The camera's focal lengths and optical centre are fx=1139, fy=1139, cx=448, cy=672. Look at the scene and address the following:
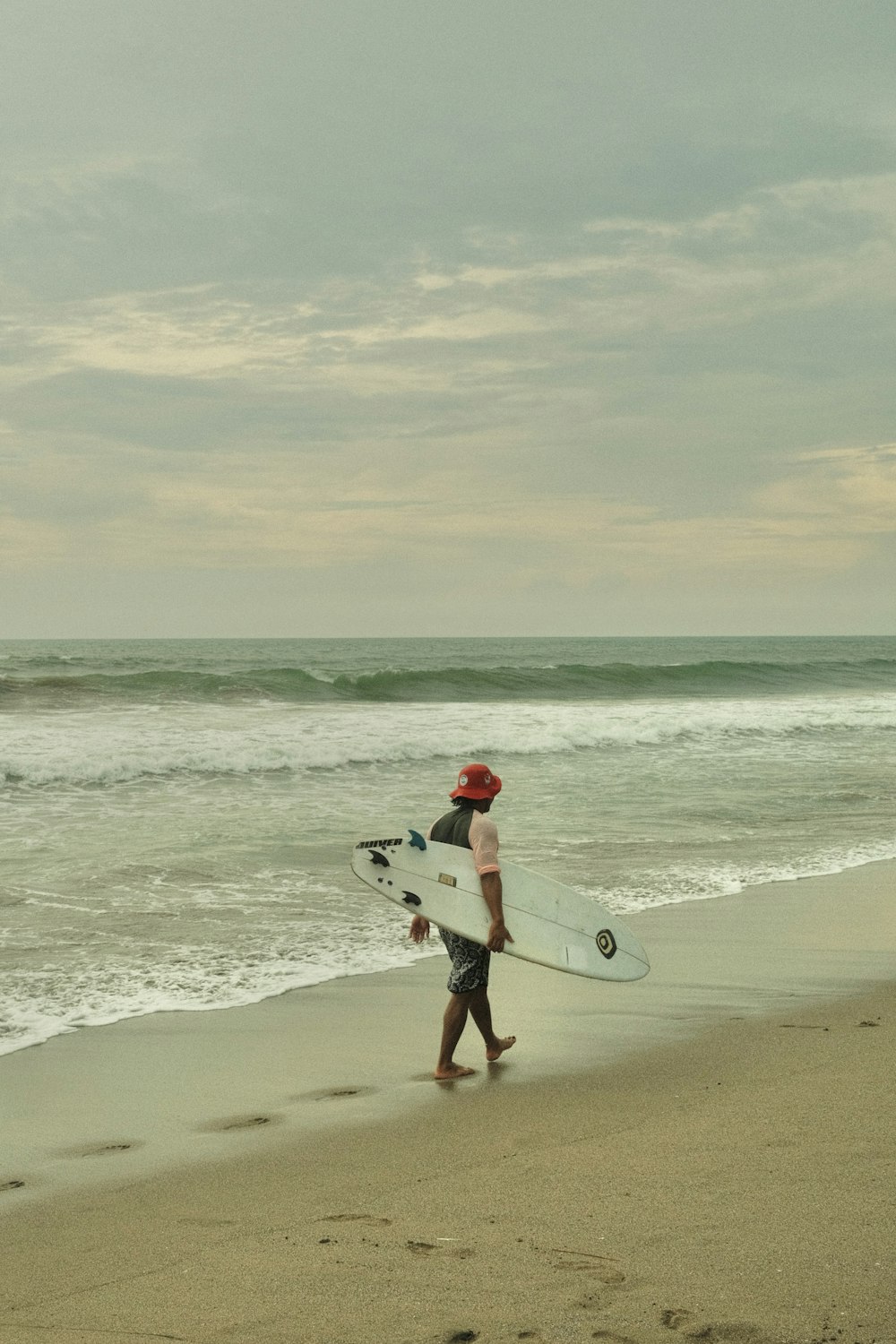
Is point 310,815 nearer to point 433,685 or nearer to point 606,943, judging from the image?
point 606,943

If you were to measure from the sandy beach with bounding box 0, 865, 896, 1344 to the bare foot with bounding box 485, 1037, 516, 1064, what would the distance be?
56mm

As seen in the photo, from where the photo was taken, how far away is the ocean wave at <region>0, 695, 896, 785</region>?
15992 mm

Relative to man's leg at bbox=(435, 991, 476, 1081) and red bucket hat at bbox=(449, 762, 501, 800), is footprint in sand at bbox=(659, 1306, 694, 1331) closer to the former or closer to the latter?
man's leg at bbox=(435, 991, 476, 1081)

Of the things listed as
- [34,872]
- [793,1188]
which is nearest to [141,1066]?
[793,1188]

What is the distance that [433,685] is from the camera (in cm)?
3591

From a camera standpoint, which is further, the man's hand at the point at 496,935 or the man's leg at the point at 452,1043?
the man's hand at the point at 496,935

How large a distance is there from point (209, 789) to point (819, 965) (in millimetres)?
9340

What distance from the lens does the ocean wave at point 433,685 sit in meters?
29.1

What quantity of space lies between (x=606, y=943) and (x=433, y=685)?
29948 millimetres

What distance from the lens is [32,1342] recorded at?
290 cm

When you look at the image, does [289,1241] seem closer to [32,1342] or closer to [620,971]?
[32,1342]

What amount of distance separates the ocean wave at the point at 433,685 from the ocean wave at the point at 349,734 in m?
3.93

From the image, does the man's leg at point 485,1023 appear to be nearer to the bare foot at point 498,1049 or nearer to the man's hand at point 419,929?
the bare foot at point 498,1049

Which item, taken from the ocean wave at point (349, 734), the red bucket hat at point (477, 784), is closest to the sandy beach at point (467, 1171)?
the red bucket hat at point (477, 784)
